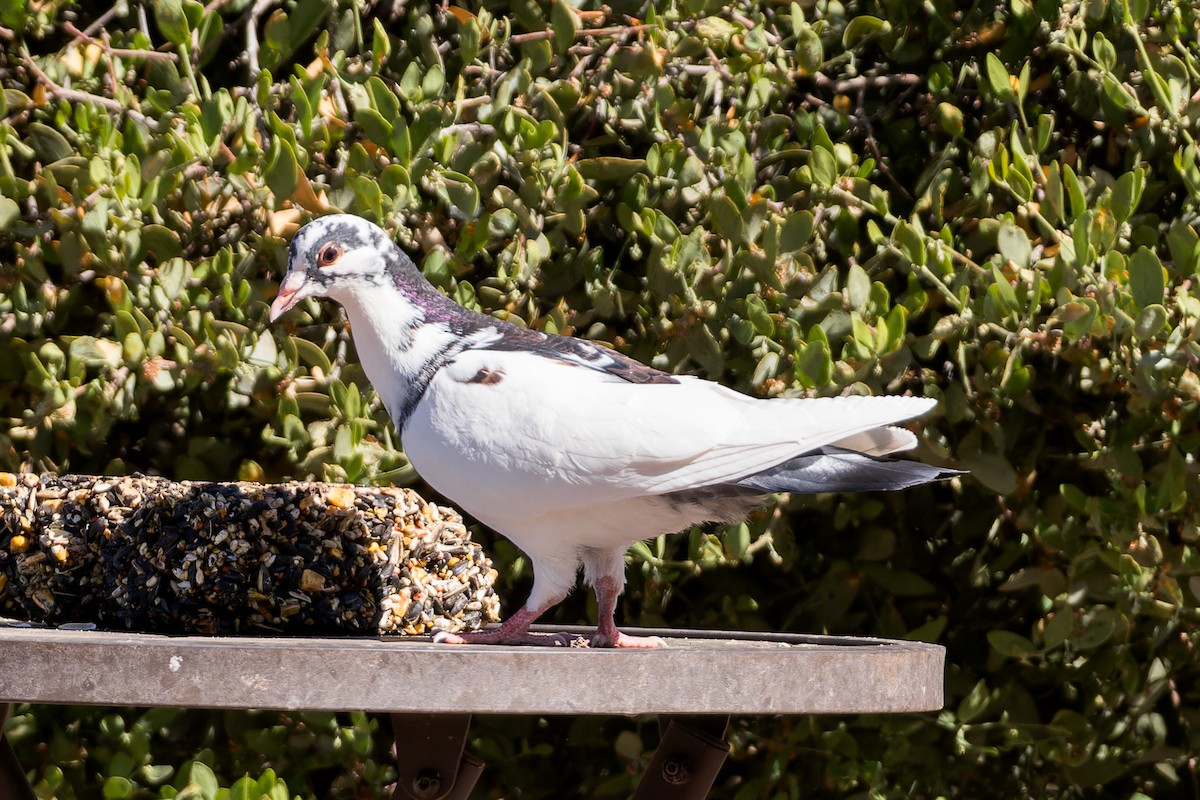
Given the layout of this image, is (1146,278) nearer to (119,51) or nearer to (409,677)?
(409,677)

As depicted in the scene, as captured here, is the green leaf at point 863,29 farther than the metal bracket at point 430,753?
Yes

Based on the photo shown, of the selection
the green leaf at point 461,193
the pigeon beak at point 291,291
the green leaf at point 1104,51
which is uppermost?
the green leaf at point 1104,51

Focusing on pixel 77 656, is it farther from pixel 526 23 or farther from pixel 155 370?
pixel 526 23

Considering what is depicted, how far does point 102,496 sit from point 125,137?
2.34ft

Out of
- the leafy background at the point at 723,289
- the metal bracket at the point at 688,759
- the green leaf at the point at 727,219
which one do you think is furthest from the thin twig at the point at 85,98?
the metal bracket at the point at 688,759

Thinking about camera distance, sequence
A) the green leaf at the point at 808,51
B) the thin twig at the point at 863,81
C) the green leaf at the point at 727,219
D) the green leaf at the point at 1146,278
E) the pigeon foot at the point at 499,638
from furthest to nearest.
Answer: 1. the thin twig at the point at 863,81
2. the green leaf at the point at 808,51
3. the green leaf at the point at 727,219
4. the green leaf at the point at 1146,278
5. the pigeon foot at the point at 499,638

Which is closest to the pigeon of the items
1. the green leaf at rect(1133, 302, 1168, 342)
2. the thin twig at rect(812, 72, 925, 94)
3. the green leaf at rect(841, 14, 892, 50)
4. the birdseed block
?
the birdseed block

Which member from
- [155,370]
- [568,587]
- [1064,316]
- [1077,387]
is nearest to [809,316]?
[1064,316]

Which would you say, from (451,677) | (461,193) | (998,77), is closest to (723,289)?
(461,193)

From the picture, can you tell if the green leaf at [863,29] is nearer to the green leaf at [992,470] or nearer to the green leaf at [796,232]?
the green leaf at [796,232]

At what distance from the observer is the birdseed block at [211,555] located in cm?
158

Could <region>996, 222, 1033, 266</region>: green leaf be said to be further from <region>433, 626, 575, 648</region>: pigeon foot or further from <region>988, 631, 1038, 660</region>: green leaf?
<region>433, 626, 575, 648</region>: pigeon foot

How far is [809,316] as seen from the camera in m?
2.17

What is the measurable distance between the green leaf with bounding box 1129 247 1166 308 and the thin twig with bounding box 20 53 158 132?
4.80 feet
